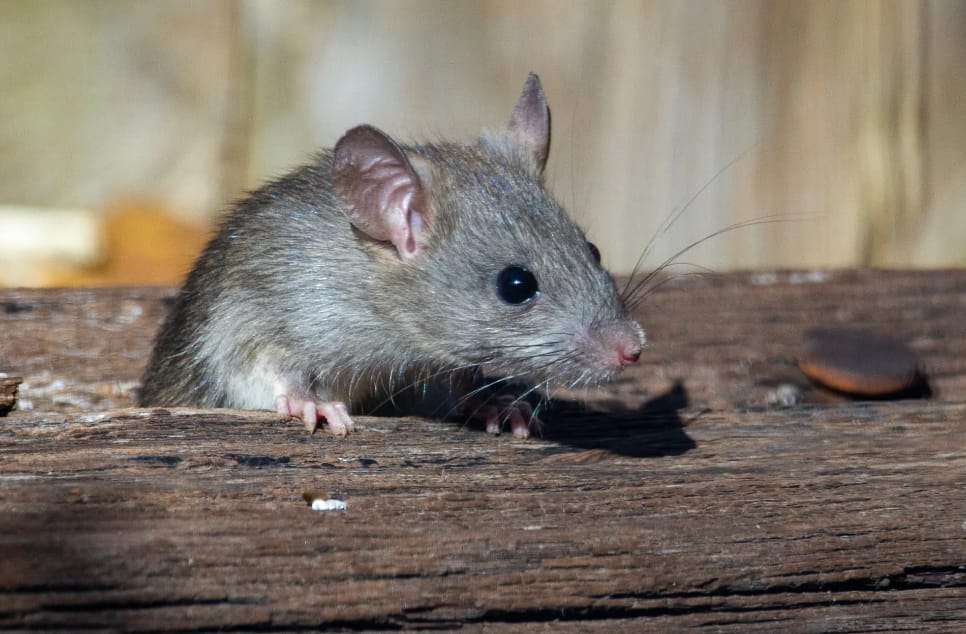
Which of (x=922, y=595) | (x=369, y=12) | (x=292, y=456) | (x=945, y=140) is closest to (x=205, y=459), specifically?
(x=292, y=456)

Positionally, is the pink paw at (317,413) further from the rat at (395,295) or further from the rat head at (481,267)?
the rat head at (481,267)

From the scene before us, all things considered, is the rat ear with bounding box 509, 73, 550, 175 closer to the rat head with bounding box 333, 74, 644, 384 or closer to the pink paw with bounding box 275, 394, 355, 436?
the rat head with bounding box 333, 74, 644, 384

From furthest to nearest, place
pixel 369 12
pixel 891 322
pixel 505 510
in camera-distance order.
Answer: pixel 369 12 → pixel 891 322 → pixel 505 510

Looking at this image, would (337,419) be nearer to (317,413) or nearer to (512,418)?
(317,413)

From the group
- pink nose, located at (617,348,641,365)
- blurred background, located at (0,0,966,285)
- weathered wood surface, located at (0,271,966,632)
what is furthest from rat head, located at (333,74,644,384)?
blurred background, located at (0,0,966,285)

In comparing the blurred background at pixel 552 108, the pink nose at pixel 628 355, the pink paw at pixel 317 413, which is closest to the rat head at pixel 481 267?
the pink nose at pixel 628 355

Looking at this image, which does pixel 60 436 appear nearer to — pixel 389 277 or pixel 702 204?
pixel 389 277
